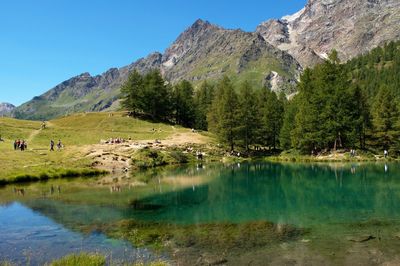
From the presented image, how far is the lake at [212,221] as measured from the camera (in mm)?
22047

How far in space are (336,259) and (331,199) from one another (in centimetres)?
2168

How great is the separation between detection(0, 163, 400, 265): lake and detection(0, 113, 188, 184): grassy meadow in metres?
8.34

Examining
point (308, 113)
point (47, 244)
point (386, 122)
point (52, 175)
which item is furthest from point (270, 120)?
point (47, 244)

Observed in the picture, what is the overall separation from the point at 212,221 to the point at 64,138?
80.2m

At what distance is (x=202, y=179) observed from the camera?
200 ft

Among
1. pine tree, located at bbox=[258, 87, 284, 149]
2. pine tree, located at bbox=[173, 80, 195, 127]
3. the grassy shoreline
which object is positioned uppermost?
pine tree, located at bbox=[173, 80, 195, 127]

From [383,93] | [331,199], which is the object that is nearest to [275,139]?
[383,93]

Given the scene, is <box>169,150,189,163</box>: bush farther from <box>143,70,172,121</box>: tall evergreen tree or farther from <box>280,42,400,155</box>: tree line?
<box>143,70,172,121</box>: tall evergreen tree

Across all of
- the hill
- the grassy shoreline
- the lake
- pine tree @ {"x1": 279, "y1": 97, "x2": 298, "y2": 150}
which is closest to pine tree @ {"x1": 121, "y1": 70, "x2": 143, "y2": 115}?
the hill

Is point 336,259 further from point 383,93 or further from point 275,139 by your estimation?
point 275,139

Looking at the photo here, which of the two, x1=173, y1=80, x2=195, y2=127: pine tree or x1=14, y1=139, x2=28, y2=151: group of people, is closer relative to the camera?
x1=14, y1=139, x2=28, y2=151: group of people

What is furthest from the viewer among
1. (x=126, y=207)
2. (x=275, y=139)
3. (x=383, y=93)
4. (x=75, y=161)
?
(x=275, y=139)

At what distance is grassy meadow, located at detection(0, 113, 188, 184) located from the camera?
6331 centimetres

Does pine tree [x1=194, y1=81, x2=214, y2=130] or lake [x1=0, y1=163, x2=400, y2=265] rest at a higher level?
pine tree [x1=194, y1=81, x2=214, y2=130]
